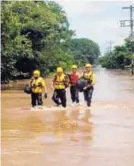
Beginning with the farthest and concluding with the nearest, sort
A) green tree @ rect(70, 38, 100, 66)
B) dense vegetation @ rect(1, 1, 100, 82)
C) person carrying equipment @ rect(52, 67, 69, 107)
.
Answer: green tree @ rect(70, 38, 100, 66)
dense vegetation @ rect(1, 1, 100, 82)
person carrying equipment @ rect(52, 67, 69, 107)

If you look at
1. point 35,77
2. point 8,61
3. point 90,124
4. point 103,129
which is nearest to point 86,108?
point 35,77

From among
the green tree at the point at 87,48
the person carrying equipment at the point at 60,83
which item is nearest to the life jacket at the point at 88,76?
the person carrying equipment at the point at 60,83

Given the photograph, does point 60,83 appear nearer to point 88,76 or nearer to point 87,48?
point 88,76

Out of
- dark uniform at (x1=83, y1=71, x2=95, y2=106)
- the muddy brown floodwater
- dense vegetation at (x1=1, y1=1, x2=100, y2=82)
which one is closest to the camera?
the muddy brown floodwater

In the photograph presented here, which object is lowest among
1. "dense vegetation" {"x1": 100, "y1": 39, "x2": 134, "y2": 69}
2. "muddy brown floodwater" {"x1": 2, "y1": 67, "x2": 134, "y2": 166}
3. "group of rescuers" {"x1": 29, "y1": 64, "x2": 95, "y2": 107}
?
"muddy brown floodwater" {"x1": 2, "y1": 67, "x2": 134, "y2": 166}

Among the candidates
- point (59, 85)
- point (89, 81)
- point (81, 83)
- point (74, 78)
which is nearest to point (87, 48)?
point (74, 78)

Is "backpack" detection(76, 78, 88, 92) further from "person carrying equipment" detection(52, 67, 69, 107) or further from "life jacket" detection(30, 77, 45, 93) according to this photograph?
"life jacket" detection(30, 77, 45, 93)

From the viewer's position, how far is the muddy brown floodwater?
8.26 meters

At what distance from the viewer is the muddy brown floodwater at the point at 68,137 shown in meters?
8.26

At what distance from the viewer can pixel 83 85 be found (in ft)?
56.5

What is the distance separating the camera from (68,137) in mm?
10648

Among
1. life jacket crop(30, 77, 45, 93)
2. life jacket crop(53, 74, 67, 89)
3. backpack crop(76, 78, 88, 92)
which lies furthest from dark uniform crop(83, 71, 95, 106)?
life jacket crop(30, 77, 45, 93)

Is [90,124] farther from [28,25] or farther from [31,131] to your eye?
[28,25]

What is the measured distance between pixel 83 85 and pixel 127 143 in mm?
7548
